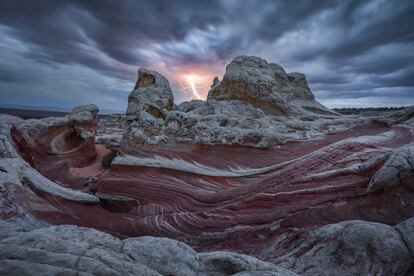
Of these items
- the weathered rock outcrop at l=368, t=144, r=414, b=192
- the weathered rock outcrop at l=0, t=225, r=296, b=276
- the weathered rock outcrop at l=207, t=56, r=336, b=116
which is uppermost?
the weathered rock outcrop at l=207, t=56, r=336, b=116

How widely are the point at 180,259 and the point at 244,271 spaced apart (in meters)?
0.88

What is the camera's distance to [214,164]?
8375mm

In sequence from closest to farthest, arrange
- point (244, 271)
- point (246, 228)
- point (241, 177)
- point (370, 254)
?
point (244, 271) < point (370, 254) < point (246, 228) < point (241, 177)

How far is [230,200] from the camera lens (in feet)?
22.5

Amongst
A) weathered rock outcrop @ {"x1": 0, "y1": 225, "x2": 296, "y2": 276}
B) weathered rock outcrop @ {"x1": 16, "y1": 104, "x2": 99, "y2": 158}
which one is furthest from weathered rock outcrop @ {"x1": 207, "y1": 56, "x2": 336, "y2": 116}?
weathered rock outcrop @ {"x1": 0, "y1": 225, "x2": 296, "y2": 276}

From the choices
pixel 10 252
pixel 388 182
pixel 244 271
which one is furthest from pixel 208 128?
pixel 10 252

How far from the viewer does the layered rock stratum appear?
3.55m

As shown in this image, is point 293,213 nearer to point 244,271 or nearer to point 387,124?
point 244,271

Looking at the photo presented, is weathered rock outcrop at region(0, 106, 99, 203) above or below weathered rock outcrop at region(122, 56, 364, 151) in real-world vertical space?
below

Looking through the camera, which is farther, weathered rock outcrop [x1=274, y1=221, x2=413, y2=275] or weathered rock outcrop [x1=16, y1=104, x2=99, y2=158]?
weathered rock outcrop [x1=16, y1=104, x2=99, y2=158]

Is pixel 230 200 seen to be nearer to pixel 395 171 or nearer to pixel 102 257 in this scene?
pixel 395 171

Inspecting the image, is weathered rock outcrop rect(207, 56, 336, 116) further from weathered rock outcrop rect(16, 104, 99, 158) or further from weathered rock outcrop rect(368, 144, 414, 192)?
weathered rock outcrop rect(16, 104, 99, 158)

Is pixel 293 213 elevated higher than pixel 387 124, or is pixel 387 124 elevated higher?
pixel 387 124

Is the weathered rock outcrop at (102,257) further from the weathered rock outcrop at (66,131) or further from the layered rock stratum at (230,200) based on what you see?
the weathered rock outcrop at (66,131)
